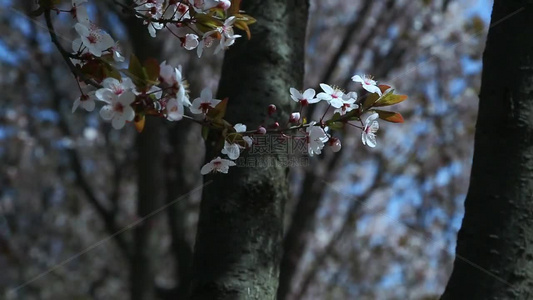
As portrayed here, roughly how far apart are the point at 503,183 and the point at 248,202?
0.42 meters

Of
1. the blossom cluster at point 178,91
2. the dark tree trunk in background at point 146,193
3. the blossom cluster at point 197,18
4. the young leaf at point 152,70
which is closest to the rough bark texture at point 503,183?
the blossom cluster at point 178,91

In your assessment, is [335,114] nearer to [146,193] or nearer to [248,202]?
[248,202]

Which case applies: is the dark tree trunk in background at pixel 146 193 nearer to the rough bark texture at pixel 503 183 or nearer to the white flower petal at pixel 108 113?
the rough bark texture at pixel 503 183

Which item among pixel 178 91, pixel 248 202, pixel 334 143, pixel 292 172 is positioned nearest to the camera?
pixel 178 91

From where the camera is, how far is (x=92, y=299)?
18.6 feet

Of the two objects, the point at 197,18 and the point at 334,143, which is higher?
the point at 197,18

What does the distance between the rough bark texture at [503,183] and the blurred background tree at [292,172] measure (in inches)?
89.5

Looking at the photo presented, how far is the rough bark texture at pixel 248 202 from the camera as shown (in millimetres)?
1144

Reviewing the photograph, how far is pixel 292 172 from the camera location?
4020 mm

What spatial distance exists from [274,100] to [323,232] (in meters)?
5.75

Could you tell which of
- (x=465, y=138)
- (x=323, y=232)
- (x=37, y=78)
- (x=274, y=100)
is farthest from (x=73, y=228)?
(x=274, y=100)

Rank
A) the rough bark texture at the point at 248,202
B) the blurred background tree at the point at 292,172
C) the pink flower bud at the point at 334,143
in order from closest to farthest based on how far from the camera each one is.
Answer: the pink flower bud at the point at 334,143 → the rough bark texture at the point at 248,202 → the blurred background tree at the point at 292,172

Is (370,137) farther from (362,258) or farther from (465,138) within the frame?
(362,258)

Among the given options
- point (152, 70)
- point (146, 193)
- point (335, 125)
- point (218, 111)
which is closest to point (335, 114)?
point (335, 125)
